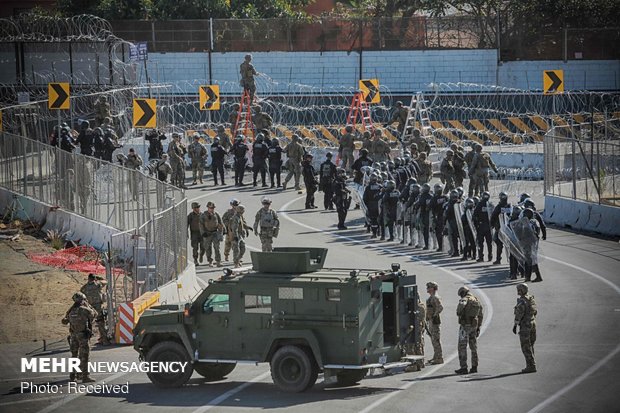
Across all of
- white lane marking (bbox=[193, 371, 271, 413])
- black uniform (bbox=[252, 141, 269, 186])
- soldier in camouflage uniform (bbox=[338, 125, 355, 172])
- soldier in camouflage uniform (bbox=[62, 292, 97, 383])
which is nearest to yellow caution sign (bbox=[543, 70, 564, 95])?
soldier in camouflage uniform (bbox=[338, 125, 355, 172])

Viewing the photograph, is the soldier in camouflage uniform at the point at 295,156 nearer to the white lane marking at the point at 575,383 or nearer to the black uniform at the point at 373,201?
the black uniform at the point at 373,201

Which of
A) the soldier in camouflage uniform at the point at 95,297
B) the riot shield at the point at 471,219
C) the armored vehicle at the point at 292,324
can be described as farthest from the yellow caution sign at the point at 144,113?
the armored vehicle at the point at 292,324

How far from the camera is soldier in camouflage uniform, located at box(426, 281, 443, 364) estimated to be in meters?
20.4

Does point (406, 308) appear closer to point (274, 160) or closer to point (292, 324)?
point (292, 324)

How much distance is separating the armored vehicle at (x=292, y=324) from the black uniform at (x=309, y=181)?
59.6 ft

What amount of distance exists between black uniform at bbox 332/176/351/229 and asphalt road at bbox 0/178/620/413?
4741mm

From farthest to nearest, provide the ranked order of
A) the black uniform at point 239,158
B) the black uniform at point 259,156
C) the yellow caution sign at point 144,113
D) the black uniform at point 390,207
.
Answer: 1. the black uniform at point 239,158
2. the black uniform at point 259,156
3. the yellow caution sign at point 144,113
4. the black uniform at point 390,207

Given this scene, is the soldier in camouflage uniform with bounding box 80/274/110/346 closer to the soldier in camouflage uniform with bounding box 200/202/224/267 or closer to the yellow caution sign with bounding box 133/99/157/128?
the soldier in camouflage uniform with bounding box 200/202/224/267

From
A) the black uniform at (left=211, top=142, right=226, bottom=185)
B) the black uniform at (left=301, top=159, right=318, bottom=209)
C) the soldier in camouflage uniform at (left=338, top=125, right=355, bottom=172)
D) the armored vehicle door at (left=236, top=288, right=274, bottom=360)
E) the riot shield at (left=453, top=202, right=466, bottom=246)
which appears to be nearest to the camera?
the armored vehicle door at (left=236, top=288, right=274, bottom=360)

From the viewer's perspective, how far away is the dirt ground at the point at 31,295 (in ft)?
80.0

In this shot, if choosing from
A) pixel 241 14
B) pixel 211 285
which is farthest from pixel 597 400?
pixel 241 14

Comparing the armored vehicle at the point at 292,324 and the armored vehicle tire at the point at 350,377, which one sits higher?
the armored vehicle at the point at 292,324

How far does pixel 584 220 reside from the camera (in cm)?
3447

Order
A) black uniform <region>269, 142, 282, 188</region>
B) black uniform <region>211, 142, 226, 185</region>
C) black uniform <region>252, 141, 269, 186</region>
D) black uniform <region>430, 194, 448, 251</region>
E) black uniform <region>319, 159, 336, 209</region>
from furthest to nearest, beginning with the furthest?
1. black uniform <region>211, 142, 226, 185</region>
2. black uniform <region>252, 141, 269, 186</region>
3. black uniform <region>269, 142, 282, 188</region>
4. black uniform <region>319, 159, 336, 209</region>
5. black uniform <region>430, 194, 448, 251</region>
